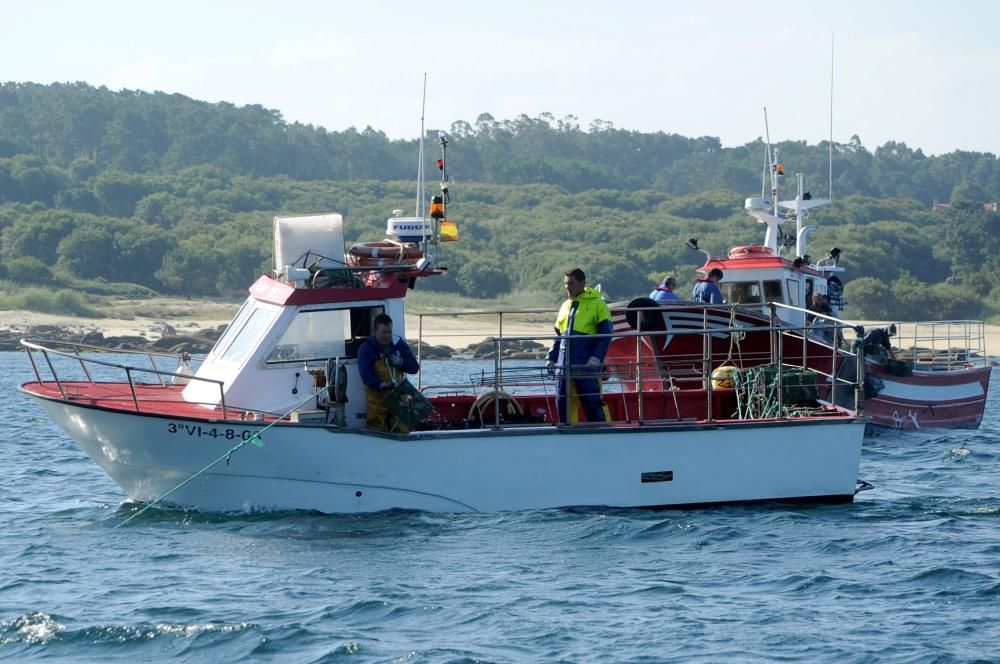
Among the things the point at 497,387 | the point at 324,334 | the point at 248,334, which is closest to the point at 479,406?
the point at 497,387

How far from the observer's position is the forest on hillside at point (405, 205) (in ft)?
227

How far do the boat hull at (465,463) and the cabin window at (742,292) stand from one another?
32.5 ft

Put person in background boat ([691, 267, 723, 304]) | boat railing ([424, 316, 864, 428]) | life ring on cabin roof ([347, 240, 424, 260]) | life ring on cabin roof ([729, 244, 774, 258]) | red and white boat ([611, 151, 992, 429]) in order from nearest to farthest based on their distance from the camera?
boat railing ([424, 316, 864, 428]) < life ring on cabin roof ([347, 240, 424, 260]) < person in background boat ([691, 267, 723, 304]) < red and white boat ([611, 151, 992, 429]) < life ring on cabin roof ([729, 244, 774, 258])

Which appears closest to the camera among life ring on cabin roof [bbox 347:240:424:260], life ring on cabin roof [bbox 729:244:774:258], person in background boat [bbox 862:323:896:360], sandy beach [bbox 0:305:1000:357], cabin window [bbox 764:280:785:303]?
life ring on cabin roof [bbox 347:240:424:260]

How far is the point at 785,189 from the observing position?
106562 mm

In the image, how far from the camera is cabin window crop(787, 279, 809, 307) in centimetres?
2498

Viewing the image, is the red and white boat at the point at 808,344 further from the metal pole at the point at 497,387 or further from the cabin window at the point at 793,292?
the metal pole at the point at 497,387

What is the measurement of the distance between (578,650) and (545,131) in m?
131

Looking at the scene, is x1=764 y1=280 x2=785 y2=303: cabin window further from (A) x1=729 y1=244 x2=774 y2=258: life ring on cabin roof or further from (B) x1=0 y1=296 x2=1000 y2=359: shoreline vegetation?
(B) x1=0 y1=296 x2=1000 y2=359: shoreline vegetation

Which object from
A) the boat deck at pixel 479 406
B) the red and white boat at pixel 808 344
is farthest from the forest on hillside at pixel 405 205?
the boat deck at pixel 479 406

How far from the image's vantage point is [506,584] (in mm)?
12250

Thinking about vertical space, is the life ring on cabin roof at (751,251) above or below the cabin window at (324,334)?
above

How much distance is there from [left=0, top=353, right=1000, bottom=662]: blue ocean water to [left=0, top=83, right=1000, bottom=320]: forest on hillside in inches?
2039

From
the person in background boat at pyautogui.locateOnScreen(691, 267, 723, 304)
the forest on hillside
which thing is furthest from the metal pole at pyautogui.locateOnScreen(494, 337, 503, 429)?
the forest on hillside
